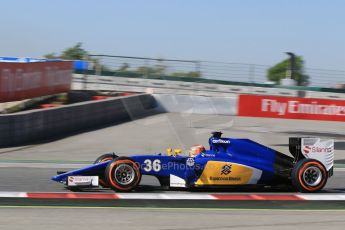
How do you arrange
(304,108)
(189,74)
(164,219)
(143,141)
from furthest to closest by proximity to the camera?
(189,74) < (143,141) < (304,108) < (164,219)

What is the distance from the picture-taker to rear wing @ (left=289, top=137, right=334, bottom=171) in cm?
968

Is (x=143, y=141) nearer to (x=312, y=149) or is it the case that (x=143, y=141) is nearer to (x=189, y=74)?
(x=312, y=149)

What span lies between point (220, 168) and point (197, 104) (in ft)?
46.2

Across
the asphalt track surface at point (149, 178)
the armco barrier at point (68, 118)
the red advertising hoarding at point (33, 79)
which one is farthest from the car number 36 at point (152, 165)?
the red advertising hoarding at point (33, 79)

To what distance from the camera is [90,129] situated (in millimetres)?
18672

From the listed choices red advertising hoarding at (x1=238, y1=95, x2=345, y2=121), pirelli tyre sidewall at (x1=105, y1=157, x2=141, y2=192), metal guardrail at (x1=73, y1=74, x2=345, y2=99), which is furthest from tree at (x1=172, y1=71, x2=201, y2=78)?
pirelli tyre sidewall at (x1=105, y1=157, x2=141, y2=192)

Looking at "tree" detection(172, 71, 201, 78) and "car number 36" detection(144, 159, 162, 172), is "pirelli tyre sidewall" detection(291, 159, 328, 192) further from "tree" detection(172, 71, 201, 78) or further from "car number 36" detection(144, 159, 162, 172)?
"tree" detection(172, 71, 201, 78)

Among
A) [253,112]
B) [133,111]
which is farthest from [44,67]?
[253,112]

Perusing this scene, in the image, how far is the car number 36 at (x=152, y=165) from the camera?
8.97m

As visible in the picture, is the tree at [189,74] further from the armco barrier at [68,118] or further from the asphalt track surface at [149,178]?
the asphalt track surface at [149,178]

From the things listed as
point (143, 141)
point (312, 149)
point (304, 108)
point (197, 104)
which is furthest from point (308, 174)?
point (197, 104)

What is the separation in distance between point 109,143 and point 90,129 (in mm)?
2278

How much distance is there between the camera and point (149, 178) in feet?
36.0

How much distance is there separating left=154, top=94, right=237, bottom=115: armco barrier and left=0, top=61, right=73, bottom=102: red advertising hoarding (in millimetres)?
3491
